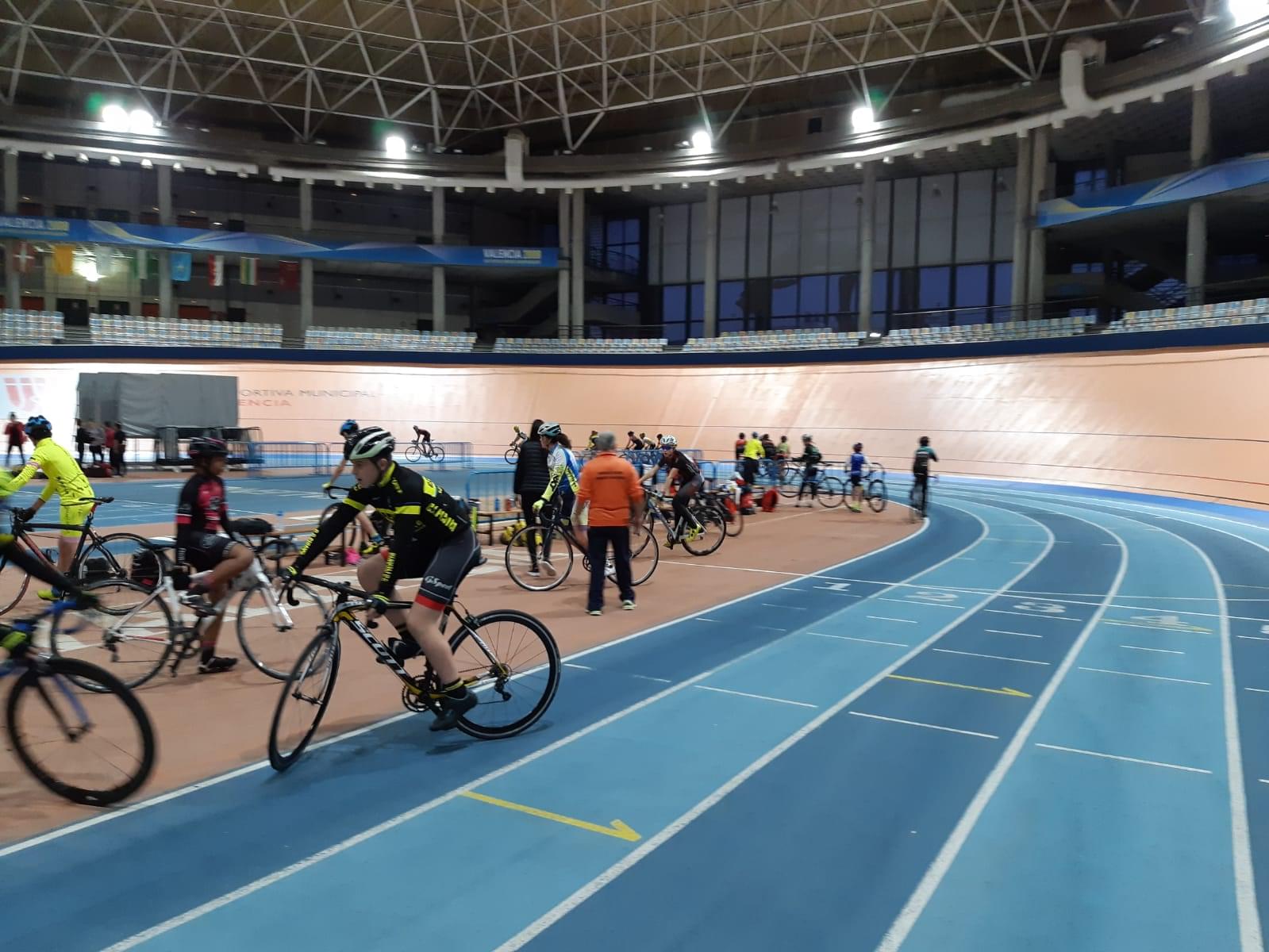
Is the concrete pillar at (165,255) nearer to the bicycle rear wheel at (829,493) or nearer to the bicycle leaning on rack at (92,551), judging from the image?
the bicycle rear wheel at (829,493)

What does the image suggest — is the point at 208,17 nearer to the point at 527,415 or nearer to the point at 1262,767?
the point at 527,415

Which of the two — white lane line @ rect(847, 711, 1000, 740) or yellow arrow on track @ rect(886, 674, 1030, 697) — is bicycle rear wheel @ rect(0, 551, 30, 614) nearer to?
white lane line @ rect(847, 711, 1000, 740)

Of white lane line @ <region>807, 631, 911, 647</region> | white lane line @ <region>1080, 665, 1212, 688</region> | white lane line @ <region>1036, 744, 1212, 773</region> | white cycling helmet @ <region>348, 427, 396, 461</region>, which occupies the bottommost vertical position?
white lane line @ <region>1036, 744, 1212, 773</region>

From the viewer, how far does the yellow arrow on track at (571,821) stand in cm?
390

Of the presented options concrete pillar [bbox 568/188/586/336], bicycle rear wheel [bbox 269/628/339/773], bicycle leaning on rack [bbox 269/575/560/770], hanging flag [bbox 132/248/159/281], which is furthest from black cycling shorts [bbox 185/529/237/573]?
hanging flag [bbox 132/248/159/281]

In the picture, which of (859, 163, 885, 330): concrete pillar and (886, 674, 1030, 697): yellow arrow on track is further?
(859, 163, 885, 330): concrete pillar

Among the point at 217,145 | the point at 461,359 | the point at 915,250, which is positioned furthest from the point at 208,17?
the point at 915,250

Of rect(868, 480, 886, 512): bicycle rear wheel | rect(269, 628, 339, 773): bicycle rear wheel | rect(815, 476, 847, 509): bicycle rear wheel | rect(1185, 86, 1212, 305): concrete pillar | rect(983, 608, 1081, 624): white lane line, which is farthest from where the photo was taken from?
rect(1185, 86, 1212, 305): concrete pillar

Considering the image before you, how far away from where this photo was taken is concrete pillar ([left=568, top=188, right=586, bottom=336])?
142ft

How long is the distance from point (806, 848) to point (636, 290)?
1841 inches

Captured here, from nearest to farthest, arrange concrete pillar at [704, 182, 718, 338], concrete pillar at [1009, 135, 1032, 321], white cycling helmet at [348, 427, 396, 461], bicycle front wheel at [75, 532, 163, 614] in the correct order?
1. white cycling helmet at [348, 427, 396, 461]
2. bicycle front wheel at [75, 532, 163, 614]
3. concrete pillar at [1009, 135, 1032, 321]
4. concrete pillar at [704, 182, 718, 338]

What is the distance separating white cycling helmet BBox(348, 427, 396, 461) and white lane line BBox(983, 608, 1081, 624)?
6765 millimetres

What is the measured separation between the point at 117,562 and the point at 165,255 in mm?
37990

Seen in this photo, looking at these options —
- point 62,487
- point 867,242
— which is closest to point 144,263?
point 867,242
